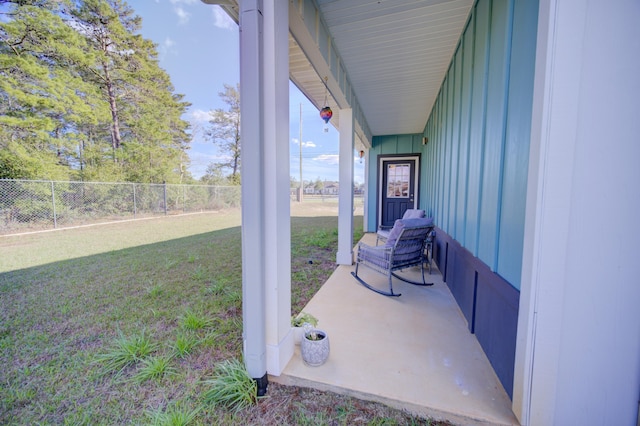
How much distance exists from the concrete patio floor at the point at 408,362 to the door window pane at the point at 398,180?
15.6 feet

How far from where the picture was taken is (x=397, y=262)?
2.86m

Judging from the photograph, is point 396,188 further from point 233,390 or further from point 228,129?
point 228,129

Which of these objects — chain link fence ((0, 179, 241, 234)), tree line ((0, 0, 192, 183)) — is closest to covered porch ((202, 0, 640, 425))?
chain link fence ((0, 179, 241, 234))

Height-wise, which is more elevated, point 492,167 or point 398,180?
point 398,180

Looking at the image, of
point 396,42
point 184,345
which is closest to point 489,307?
point 184,345

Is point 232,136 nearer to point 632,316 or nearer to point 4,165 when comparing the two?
point 4,165

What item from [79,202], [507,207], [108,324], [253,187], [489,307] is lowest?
[108,324]

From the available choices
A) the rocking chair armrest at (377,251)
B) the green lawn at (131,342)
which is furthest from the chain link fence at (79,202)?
the rocking chair armrest at (377,251)

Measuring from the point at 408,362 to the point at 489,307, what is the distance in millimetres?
684

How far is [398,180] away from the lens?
23.1 ft

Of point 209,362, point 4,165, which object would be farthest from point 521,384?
point 4,165

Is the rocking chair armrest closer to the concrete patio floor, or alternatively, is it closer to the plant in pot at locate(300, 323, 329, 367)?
the concrete patio floor

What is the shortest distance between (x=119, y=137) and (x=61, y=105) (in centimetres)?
253

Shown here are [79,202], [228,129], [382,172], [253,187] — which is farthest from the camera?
[228,129]
